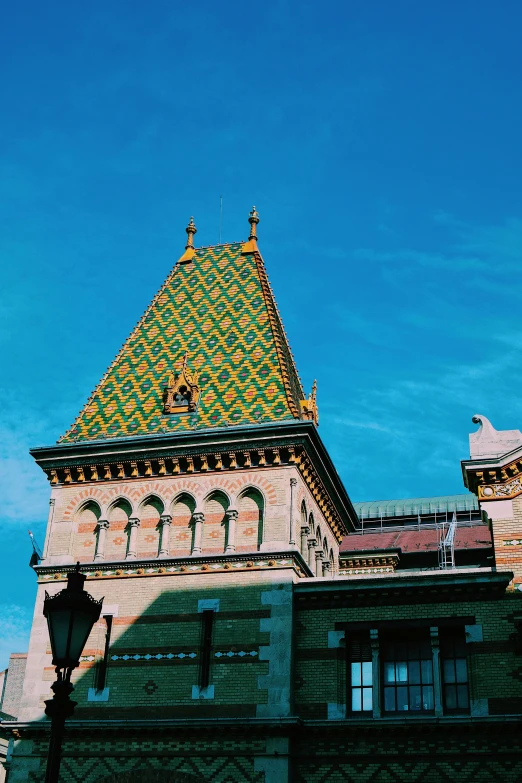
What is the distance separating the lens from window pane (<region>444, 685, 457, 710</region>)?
21312 mm

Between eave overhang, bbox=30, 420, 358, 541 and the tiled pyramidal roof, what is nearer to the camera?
eave overhang, bbox=30, 420, 358, 541

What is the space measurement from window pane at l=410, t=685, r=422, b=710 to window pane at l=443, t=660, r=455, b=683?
0.64m

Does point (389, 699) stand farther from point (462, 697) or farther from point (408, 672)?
point (462, 697)

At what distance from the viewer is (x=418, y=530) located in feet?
144

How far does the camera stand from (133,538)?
24.9 meters

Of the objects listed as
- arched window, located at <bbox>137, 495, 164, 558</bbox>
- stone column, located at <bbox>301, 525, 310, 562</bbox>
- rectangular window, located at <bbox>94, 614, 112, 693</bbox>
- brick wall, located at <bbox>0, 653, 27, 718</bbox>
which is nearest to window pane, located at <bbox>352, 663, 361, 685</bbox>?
stone column, located at <bbox>301, 525, 310, 562</bbox>

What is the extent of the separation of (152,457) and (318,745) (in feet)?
26.5

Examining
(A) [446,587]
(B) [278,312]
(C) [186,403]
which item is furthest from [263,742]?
(B) [278,312]

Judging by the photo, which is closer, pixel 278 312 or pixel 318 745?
pixel 318 745

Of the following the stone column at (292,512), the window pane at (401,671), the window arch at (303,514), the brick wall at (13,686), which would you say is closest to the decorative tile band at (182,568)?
the stone column at (292,512)

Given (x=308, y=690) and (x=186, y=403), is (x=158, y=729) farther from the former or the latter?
(x=186, y=403)

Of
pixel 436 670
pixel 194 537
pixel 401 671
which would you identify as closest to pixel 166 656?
pixel 194 537

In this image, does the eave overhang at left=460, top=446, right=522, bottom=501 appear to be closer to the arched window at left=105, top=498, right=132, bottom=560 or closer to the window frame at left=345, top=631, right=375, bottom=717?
the window frame at left=345, top=631, right=375, bottom=717

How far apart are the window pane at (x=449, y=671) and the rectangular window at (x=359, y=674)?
5.20ft
